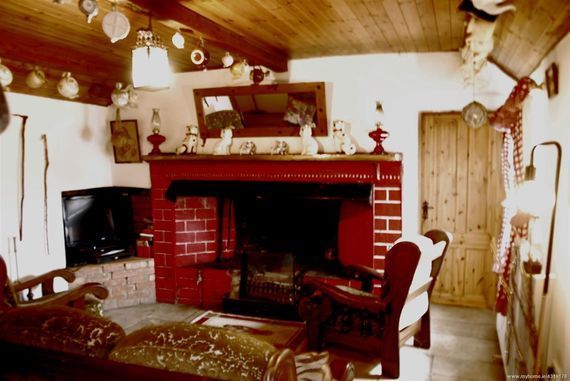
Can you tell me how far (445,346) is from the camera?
12.6 ft

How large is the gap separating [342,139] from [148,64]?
7.04 ft

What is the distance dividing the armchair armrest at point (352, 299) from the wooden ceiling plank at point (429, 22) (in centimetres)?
189

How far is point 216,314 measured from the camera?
4.55m

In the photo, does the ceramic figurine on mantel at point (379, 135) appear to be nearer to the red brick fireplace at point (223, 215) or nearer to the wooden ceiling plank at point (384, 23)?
the red brick fireplace at point (223, 215)

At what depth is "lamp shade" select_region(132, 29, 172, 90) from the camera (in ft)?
8.33

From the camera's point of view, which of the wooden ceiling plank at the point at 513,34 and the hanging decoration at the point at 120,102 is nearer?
the wooden ceiling plank at the point at 513,34

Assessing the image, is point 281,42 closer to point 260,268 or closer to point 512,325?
point 260,268

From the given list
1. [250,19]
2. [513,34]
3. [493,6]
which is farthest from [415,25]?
[493,6]

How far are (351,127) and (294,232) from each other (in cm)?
122

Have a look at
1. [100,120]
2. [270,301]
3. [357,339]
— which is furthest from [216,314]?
[100,120]

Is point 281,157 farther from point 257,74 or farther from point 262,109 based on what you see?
point 257,74

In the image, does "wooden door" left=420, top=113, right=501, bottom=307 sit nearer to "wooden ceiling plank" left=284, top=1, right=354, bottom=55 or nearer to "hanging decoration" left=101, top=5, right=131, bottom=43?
"wooden ceiling plank" left=284, top=1, right=354, bottom=55

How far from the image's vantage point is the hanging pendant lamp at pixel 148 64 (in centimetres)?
254

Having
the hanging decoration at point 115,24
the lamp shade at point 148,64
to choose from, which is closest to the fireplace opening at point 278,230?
the lamp shade at point 148,64
